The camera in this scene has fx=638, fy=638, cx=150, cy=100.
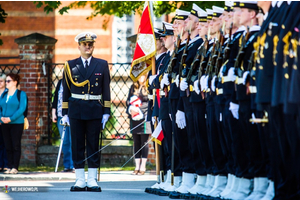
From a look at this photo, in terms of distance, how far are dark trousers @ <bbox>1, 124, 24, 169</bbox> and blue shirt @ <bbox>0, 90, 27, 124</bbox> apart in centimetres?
13

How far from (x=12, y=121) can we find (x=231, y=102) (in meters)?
6.47

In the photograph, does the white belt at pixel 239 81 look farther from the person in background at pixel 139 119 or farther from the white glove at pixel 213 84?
the person in background at pixel 139 119

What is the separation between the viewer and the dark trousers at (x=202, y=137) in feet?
24.9

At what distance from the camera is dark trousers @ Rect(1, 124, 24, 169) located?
12.2 m

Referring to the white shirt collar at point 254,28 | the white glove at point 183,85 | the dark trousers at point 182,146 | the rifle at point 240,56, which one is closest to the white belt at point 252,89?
the rifle at point 240,56

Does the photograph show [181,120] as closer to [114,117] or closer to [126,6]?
[126,6]

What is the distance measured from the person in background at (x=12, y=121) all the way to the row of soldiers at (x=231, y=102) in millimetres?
3941

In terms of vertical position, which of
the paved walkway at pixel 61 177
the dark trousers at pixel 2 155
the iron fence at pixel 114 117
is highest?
the iron fence at pixel 114 117

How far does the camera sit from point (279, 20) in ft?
19.1

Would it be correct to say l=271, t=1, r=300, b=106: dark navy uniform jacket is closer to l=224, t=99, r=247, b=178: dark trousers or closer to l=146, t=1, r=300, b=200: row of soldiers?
l=146, t=1, r=300, b=200: row of soldiers

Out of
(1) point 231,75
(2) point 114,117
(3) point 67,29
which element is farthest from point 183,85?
(3) point 67,29

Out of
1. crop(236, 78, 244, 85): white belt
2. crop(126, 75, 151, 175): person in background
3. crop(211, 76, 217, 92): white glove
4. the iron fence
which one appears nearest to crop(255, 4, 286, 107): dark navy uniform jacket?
crop(236, 78, 244, 85): white belt

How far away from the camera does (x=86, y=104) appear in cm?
884

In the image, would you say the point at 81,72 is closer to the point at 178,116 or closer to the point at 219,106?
the point at 178,116
